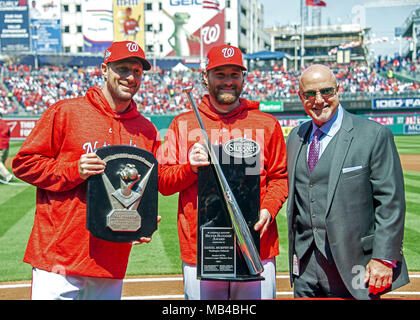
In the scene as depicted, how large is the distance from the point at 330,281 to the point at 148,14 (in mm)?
58905

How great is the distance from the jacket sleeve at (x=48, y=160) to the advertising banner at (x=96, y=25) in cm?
5639

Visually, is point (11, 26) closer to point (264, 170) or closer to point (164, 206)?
point (164, 206)

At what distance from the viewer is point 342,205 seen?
9.45 feet

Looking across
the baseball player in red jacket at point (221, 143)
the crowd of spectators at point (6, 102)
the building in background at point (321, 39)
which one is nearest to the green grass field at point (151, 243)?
the baseball player in red jacket at point (221, 143)

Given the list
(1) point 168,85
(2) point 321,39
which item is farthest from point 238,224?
(2) point 321,39

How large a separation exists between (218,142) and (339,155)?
809mm

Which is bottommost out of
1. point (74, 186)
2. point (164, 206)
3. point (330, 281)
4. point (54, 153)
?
point (164, 206)

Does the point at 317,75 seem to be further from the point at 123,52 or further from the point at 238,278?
the point at 238,278

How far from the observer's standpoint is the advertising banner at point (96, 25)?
56344 millimetres

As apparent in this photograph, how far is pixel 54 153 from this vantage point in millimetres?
3057

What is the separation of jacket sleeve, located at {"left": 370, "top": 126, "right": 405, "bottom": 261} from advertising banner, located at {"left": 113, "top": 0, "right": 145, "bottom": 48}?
182ft
